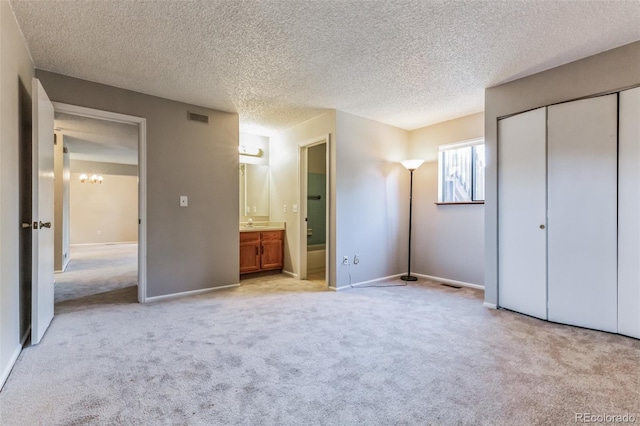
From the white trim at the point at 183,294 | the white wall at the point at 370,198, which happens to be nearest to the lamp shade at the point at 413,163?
the white wall at the point at 370,198

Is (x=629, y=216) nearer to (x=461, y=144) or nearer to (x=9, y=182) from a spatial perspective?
(x=461, y=144)

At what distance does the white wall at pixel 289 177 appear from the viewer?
457 cm

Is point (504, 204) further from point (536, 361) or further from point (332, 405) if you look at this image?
point (332, 405)

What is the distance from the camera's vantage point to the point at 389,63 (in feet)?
9.09

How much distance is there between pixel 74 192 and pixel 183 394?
10221 millimetres

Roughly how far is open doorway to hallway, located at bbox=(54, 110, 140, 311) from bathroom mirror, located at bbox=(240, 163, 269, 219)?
188cm

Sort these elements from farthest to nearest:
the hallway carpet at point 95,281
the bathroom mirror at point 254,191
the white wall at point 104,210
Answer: the white wall at point 104,210, the bathroom mirror at point 254,191, the hallway carpet at point 95,281

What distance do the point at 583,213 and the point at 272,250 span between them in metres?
4.03

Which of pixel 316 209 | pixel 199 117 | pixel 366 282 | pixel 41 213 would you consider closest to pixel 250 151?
pixel 199 117

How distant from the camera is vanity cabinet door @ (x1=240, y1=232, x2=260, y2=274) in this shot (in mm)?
4699

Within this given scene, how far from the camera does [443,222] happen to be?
4.56 meters

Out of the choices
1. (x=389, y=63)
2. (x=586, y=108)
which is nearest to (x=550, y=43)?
(x=586, y=108)

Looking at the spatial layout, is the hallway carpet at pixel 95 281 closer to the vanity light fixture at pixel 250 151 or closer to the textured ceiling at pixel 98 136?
the textured ceiling at pixel 98 136

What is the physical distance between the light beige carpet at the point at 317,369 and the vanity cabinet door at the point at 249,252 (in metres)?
1.60
